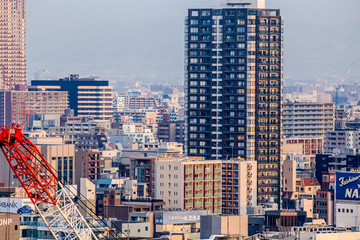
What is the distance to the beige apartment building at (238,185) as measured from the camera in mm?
125688

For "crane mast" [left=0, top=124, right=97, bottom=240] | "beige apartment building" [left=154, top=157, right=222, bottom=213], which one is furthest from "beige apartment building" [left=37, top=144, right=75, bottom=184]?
"crane mast" [left=0, top=124, right=97, bottom=240]

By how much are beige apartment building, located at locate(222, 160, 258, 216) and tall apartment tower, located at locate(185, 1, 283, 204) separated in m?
8.42

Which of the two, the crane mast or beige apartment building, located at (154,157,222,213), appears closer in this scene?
the crane mast

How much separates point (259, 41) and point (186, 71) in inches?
292

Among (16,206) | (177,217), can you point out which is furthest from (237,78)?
(16,206)

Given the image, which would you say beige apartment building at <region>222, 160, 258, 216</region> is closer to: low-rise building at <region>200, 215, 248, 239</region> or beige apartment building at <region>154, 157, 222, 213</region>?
beige apartment building at <region>154, 157, 222, 213</region>

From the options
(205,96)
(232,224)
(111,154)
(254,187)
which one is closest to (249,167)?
(254,187)

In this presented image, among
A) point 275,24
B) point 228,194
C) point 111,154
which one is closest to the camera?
point 228,194

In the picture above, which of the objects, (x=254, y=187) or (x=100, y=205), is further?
(x=254, y=187)

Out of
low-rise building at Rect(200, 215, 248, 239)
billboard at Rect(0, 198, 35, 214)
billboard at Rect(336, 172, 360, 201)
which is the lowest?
low-rise building at Rect(200, 215, 248, 239)

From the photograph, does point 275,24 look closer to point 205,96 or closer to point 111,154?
point 205,96

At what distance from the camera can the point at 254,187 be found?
129 metres

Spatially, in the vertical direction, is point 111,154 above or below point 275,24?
below

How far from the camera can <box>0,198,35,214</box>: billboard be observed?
93.2 m
